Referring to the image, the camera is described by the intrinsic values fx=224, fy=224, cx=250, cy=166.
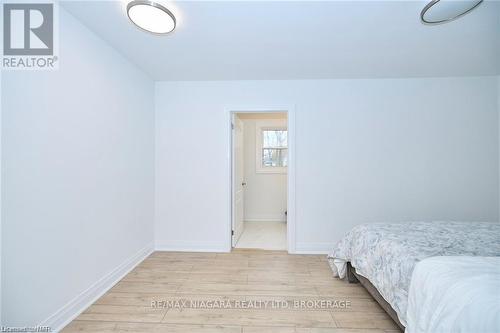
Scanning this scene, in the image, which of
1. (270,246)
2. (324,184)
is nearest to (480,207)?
(324,184)

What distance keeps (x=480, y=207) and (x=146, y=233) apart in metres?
4.43

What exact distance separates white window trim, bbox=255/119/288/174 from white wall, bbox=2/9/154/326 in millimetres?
2828

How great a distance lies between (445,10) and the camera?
1610mm

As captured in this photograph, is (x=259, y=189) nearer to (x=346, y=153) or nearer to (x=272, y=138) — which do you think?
(x=272, y=138)

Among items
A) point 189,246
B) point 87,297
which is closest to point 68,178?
point 87,297

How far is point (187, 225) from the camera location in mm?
3172

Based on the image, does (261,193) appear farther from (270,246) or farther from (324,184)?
(324,184)

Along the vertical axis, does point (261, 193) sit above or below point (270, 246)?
above

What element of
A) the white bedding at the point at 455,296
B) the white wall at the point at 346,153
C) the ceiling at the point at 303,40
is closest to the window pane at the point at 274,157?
the white wall at the point at 346,153

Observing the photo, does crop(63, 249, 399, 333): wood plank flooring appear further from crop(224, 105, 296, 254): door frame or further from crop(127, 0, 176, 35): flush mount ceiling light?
crop(127, 0, 176, 35): flush mount ceiling light

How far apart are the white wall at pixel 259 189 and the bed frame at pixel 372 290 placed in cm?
276

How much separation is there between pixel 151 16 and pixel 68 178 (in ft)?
4.54

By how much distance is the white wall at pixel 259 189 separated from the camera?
16.6ft

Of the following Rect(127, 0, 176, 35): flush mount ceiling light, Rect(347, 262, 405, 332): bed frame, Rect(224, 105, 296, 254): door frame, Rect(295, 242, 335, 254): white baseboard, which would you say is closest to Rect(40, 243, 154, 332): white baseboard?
Rect(224, 105, 296, 254): door frame
